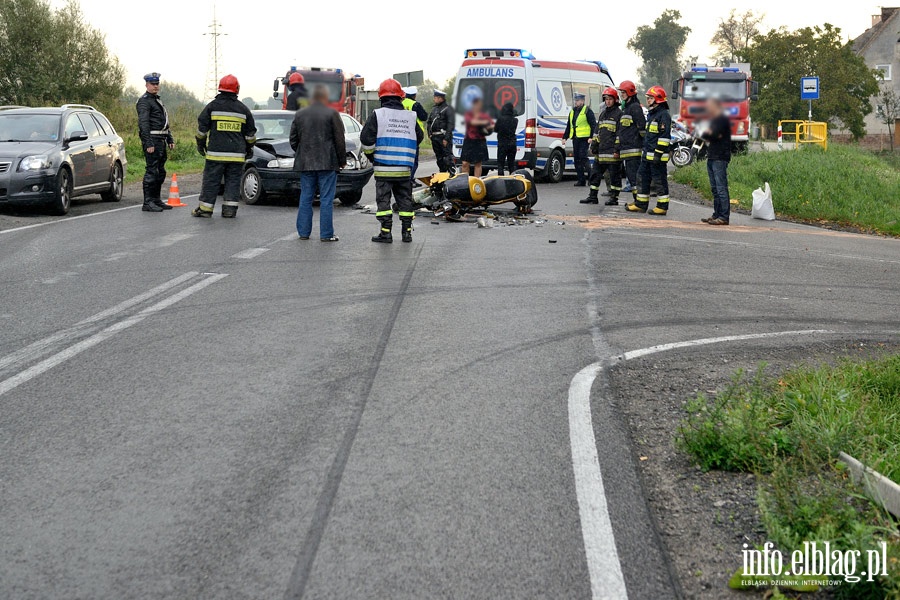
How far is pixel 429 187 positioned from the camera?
58.0 feet

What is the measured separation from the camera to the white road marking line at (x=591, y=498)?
3.84m

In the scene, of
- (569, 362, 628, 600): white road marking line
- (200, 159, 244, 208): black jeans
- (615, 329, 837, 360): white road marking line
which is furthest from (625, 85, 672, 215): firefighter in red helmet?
(569, 362, 628, 600): white road marking line

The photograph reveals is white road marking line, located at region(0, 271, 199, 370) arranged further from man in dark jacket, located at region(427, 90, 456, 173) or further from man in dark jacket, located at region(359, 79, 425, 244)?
man in dark jacket, located at region(427, 90, 456, 173)

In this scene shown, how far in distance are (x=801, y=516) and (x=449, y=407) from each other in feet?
7.22

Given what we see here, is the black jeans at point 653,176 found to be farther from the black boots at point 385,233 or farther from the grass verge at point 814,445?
the grass verge at point 814,445

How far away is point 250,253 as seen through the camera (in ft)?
39.5

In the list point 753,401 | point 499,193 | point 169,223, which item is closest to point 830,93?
point 499,193

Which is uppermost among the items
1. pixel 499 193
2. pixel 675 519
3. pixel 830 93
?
pixel 830 93

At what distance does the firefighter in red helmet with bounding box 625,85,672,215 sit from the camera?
17.6m

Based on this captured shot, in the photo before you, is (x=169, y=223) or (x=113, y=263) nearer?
(x=113, y=263)

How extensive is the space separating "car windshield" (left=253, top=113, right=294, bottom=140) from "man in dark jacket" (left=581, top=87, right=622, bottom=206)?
5.52 meters

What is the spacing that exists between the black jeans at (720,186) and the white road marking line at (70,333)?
9.72 metres

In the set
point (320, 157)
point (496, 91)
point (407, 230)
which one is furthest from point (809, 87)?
point (320, 157)

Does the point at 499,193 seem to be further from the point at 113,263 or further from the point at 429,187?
the point at 113,263
